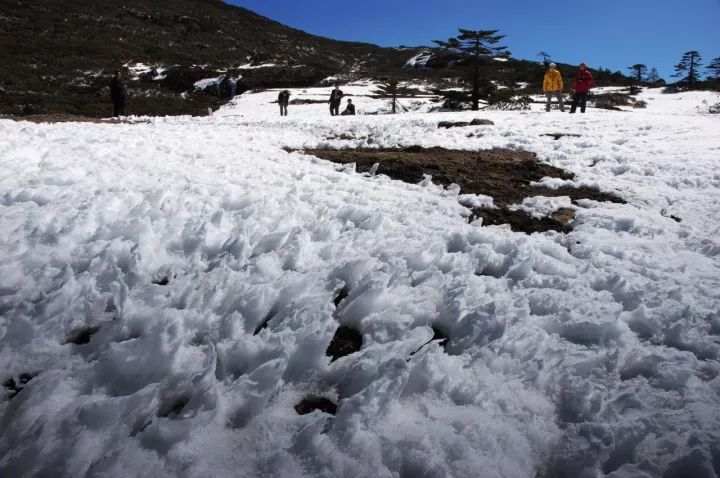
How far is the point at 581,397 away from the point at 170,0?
3490 inches

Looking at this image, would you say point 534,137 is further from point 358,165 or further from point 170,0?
point 170,0

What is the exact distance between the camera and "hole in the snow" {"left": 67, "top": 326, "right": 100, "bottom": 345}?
7.19ft

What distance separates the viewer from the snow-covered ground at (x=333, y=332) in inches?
64.5

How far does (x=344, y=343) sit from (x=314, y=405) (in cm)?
47

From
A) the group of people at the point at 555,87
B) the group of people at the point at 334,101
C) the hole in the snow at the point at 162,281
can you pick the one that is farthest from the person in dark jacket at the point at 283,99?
the hole in the snow at the point at 162,281

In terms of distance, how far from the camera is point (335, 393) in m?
1.97

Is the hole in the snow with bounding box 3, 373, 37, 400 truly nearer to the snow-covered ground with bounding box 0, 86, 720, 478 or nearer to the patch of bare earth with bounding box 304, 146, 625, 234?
the snow-covered ground with bounding box 0, 86, 720, 478

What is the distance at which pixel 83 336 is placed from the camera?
2234 millimetres

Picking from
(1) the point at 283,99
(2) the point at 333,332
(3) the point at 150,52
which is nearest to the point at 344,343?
(2) the point at 333,332

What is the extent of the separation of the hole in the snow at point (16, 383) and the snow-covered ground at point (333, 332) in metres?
0.02

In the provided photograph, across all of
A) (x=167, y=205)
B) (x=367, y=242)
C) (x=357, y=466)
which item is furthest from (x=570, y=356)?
(x=167, y=205)

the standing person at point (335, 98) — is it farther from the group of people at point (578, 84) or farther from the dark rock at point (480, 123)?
the dark rock at point (480, 123)

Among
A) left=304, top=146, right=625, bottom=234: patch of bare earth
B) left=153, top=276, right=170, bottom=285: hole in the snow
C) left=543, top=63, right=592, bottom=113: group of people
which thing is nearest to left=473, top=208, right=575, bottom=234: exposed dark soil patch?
left=304, top=146, right=625, bottom=234: patch of bare earth

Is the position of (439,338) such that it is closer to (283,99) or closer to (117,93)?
(117,93)
